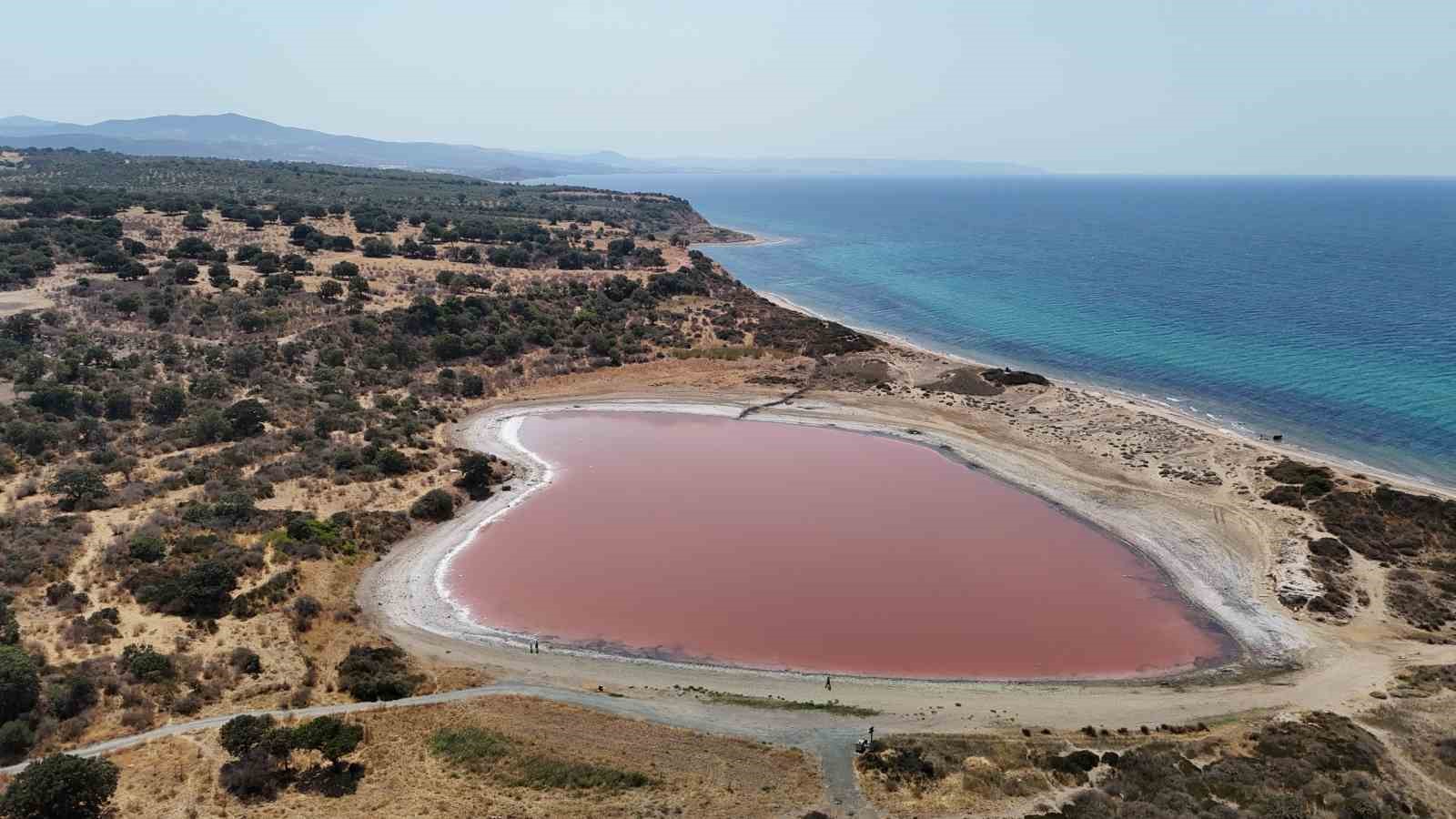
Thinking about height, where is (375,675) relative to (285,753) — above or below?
below

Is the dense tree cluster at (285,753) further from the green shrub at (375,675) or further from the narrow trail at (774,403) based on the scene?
the narrow trail at (774,403)

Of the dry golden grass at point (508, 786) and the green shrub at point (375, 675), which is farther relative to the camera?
the green shrub at point (375, 675)

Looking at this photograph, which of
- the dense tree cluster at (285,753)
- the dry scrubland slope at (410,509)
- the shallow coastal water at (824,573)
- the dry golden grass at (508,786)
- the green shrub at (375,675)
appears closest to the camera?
the dry golden grass at (508,786)

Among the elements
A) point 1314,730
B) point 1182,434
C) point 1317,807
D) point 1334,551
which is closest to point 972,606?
point 1314,730

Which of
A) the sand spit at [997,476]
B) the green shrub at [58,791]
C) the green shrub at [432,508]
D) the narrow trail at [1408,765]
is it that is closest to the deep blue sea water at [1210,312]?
the sand spit at [997,476]

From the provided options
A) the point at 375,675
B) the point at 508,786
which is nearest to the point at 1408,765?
the point at 508,786

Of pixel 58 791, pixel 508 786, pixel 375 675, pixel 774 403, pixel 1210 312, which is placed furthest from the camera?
pixel 1210 312

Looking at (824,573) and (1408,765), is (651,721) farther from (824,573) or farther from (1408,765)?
(1408,765)
